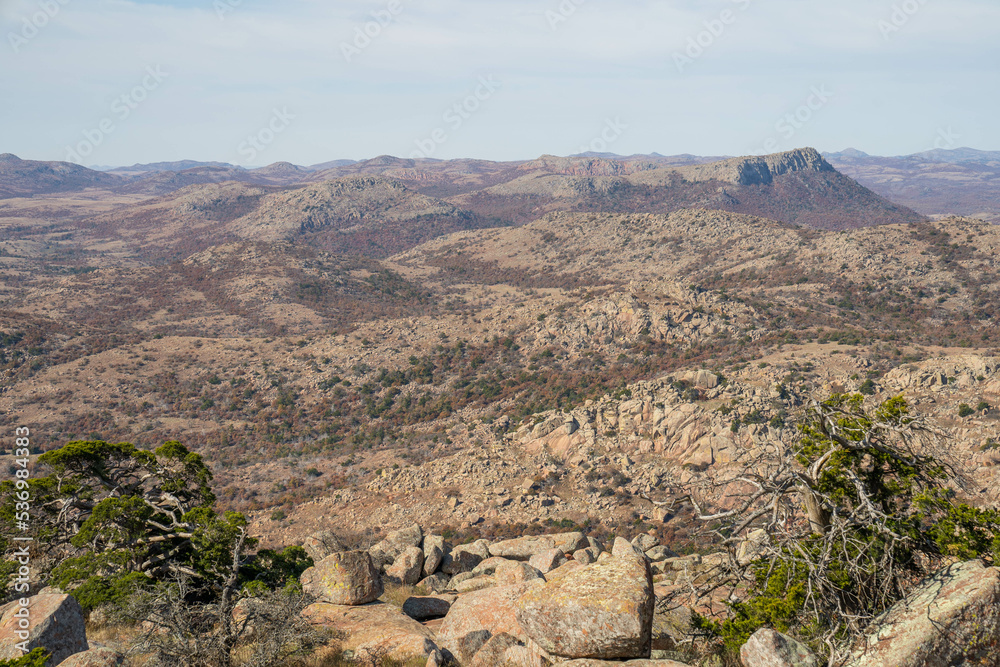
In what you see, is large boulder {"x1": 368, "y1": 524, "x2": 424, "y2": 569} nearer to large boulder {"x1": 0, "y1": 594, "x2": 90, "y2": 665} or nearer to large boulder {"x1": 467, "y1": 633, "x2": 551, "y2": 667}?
large boulder {"x1": 467, "y1": 633, "x2": 551, "y2": 667}

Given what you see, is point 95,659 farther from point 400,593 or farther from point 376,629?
point 400,593

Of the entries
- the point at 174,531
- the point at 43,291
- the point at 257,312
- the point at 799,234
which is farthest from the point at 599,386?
the point at 43,291

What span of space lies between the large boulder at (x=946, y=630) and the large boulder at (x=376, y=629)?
26.1ft

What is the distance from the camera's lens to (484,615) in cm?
1305

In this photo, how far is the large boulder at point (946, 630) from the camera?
8.27 meters

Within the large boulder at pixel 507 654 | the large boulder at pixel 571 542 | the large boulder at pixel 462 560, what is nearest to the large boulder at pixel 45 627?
the large boulder at pixel 507 654

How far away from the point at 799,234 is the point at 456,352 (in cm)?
7581

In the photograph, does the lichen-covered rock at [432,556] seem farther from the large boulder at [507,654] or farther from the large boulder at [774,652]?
the large boulder at [774,652]

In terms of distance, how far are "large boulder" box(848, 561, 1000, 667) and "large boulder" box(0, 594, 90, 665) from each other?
13.6m

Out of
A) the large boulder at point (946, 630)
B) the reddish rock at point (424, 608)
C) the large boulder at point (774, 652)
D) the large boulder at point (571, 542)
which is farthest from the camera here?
the large boulder at point (571, 542)

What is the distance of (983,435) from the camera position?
33.5 metres

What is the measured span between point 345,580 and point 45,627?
6.65 m

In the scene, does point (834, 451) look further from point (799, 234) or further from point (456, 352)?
point (799, 234)
